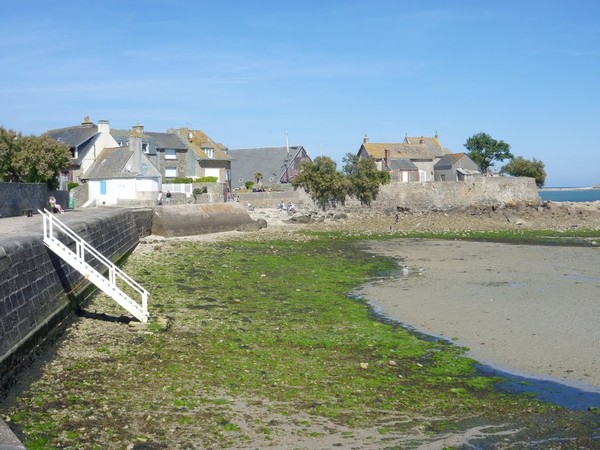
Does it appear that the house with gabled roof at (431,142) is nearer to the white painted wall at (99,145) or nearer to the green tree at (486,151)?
the green tree at (486,151)

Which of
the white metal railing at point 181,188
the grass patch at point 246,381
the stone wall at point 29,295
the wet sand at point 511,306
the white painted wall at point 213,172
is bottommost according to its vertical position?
the wet sand at point 511,306

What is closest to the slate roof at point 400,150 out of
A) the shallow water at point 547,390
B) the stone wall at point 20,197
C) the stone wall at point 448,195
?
the stone wall at point 448,195

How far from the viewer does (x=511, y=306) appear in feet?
62.6

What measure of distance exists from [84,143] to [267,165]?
1091 inches

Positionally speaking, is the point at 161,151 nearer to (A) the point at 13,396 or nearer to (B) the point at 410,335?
(B) the point at 410,335

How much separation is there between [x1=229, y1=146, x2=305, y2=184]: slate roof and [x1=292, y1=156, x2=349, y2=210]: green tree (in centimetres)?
1954

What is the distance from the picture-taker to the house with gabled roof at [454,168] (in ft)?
247

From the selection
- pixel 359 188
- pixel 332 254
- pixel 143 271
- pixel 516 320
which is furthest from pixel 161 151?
pixel 516 320

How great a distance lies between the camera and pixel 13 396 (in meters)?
9.27

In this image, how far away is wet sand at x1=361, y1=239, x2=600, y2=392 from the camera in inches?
532

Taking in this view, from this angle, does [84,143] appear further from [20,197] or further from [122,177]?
[20,197]

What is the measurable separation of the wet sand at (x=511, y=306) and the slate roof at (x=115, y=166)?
73.1 ft

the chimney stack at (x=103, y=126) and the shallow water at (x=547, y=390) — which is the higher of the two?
the chimney stack at (x=103, y=126)

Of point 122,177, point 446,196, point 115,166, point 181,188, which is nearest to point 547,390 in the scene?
point 122,177
